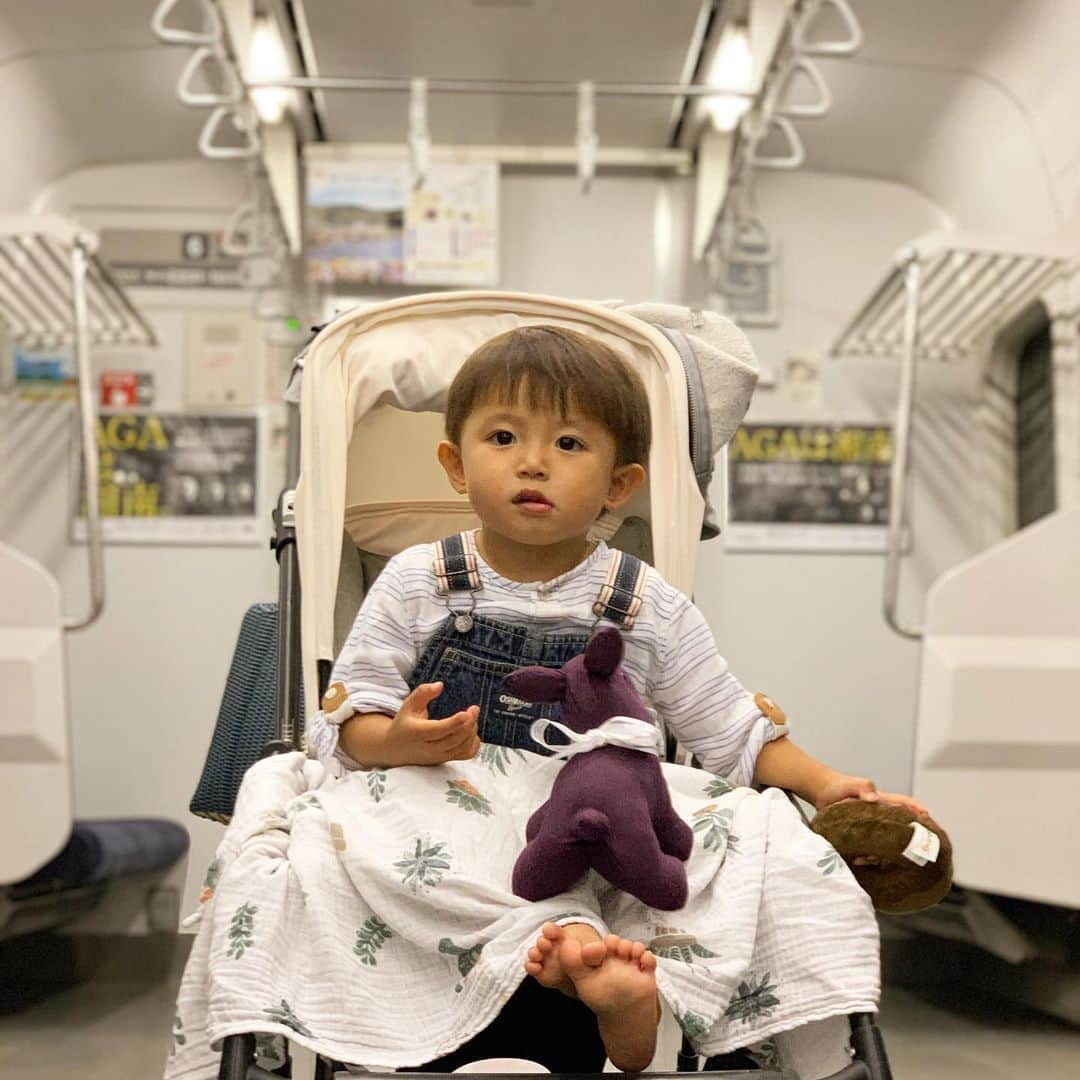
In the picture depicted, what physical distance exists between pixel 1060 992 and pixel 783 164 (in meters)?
1.17

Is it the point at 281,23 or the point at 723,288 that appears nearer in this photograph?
the point at 281,23

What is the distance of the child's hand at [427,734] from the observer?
744mm

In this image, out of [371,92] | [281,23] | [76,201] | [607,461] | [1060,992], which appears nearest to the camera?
[607,461]

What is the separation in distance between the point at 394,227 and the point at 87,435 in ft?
2.05

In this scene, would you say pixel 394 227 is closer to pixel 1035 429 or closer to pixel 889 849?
pixel 1035 429

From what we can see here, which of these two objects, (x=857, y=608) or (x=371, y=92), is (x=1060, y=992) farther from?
(x=371, y=92)

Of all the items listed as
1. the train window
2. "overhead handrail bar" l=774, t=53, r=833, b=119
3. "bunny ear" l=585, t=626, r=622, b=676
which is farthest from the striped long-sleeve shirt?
the train window

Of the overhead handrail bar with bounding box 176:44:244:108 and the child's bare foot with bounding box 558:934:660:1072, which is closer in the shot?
the child's bare foot with bounding box 558:934:660:1072

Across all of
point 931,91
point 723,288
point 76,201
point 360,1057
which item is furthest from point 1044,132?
point 360,1057

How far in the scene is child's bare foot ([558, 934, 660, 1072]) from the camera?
2.03 ft

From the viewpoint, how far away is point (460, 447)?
859 mm

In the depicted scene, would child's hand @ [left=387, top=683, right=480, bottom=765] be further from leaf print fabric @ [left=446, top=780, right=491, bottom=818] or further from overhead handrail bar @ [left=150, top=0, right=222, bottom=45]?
overhead handrail bar @ [left=150, top=0, right=222, bottom=45]

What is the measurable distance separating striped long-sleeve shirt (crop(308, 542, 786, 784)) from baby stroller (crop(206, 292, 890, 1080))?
78mm

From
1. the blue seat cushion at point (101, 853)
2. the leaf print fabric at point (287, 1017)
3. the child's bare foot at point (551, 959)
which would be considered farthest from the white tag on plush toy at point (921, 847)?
the blue seat cushion at point (101, 853)
